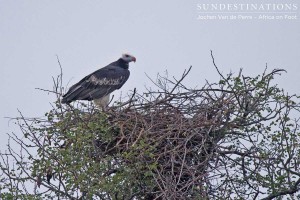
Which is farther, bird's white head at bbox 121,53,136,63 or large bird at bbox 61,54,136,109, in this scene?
bird's white head at bbox 121,53,136,63

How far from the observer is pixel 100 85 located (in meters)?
16.0

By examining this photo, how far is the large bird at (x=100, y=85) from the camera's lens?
15.3 m

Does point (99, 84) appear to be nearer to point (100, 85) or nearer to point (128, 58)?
point (100, 85)

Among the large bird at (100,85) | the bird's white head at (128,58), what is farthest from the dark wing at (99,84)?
the bird's white head at (128,58)

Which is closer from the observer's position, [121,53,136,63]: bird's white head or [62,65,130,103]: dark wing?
[62,65,130,103]: dark wing

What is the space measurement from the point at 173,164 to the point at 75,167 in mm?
1529

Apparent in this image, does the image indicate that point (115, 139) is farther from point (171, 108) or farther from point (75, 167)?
point (75, 167)

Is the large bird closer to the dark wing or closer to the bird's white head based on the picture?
the dark wing

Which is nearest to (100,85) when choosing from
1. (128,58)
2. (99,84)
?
(99,84)

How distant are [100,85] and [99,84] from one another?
0.12 feet

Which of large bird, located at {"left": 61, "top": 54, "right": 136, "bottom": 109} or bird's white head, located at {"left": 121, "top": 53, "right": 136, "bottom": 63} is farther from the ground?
bird's white head, located at {"left": 121, "top": 53, "right": 136, "bottom": 63}

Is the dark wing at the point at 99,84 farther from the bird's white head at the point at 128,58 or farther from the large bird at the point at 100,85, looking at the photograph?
the bird's white head at the point at 128,58

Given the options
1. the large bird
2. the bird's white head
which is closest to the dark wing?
the large bird

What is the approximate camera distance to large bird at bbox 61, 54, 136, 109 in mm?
15297
